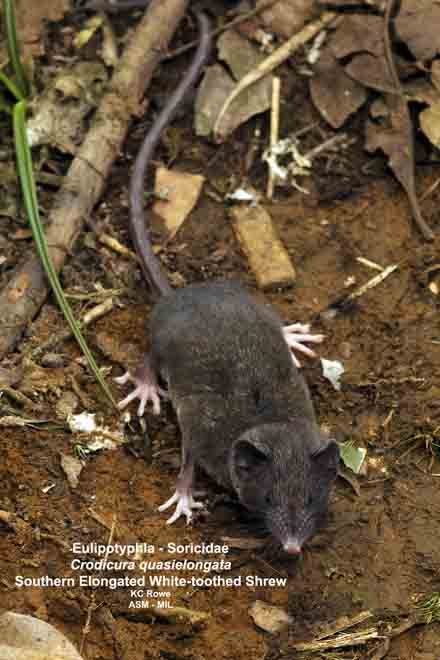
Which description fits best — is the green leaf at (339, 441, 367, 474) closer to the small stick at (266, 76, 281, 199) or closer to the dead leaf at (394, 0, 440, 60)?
the small stick at (266, 76, 281, 199)

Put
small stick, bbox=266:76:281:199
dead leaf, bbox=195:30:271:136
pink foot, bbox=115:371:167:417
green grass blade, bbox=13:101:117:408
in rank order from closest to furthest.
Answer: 1. green grass blade, bbox=13:101:117:408
2. pink foot, bbox=115:371:167:417
3. small stick, bbox=266:76:281:199
4. dead leaf, bbox=195:30:271:136

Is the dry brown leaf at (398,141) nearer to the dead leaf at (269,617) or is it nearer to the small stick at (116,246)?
the small stick at (116,246)

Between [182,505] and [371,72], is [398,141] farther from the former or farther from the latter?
[182,505]

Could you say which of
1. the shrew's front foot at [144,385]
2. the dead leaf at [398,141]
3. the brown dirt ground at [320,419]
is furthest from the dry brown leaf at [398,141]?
the shrew's front foot at [144,385]

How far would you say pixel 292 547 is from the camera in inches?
178

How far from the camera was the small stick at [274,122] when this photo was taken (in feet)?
21.5

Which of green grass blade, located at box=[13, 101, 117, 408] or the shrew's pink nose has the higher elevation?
green grass blade, located at box=[13, 101, 117, 408]

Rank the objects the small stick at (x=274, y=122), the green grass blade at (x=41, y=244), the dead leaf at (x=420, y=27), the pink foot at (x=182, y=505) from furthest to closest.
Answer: the small stick at (x=274, y=122)
the dead leaf at (x=420, y=27)
the green grass blade at (x=41, y=244)
the pink foot at (x=182, y=505)

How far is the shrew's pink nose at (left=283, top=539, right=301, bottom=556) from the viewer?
451 centimetres

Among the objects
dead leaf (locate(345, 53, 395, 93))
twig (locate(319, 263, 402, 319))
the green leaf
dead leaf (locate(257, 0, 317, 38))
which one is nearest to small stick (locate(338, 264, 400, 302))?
twig (locate(319, 263, 402, 319))

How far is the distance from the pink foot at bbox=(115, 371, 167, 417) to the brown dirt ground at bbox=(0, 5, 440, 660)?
0.30 feet

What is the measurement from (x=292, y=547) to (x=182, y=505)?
2.58 feet

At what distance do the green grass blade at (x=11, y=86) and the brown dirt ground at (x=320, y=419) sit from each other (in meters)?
0.82

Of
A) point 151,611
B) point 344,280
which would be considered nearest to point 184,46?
point 344,280
